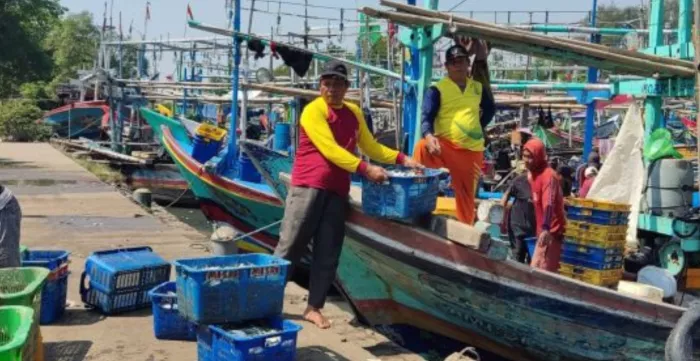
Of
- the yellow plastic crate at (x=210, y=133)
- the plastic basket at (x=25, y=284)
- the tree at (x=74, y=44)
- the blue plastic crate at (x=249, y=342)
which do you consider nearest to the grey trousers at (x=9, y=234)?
the plastic basket at (x=25, y=284)

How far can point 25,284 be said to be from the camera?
432 centimetres

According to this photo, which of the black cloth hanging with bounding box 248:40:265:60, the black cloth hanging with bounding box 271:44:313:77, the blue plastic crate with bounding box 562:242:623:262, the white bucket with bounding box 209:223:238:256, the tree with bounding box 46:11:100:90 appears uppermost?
the tree with bounding box 46:11:100:90

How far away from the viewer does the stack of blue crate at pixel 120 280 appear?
5.34 m

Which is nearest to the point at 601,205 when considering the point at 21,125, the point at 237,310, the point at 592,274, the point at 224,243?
the point at 592,274

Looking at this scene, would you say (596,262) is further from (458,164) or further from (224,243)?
(224,243)

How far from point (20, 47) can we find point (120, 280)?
59.1 feet

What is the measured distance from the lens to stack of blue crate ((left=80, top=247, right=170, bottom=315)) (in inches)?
210

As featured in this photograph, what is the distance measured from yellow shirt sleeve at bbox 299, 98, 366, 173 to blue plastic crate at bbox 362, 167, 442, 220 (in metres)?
0.25

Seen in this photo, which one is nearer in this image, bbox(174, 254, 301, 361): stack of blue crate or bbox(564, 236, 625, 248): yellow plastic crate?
bbox(174, 254, 301, 361): stack of blue crate

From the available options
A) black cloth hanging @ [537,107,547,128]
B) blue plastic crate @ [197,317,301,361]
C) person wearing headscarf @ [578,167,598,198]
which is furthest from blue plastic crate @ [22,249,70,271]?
black cloth hanging @ [537,107,547,128]

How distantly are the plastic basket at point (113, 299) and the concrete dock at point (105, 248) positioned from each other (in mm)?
54

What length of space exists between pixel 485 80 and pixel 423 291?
6.57 ft

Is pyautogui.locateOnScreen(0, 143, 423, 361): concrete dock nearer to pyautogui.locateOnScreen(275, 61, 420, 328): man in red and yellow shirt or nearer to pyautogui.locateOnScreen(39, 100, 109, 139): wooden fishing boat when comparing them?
pyautogui.locateOnScreen(275, 61, 420, 328): man in red and yellow shirt

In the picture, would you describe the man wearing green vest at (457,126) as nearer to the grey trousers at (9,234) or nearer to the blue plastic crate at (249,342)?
the blue plastic crate at (249,342)
